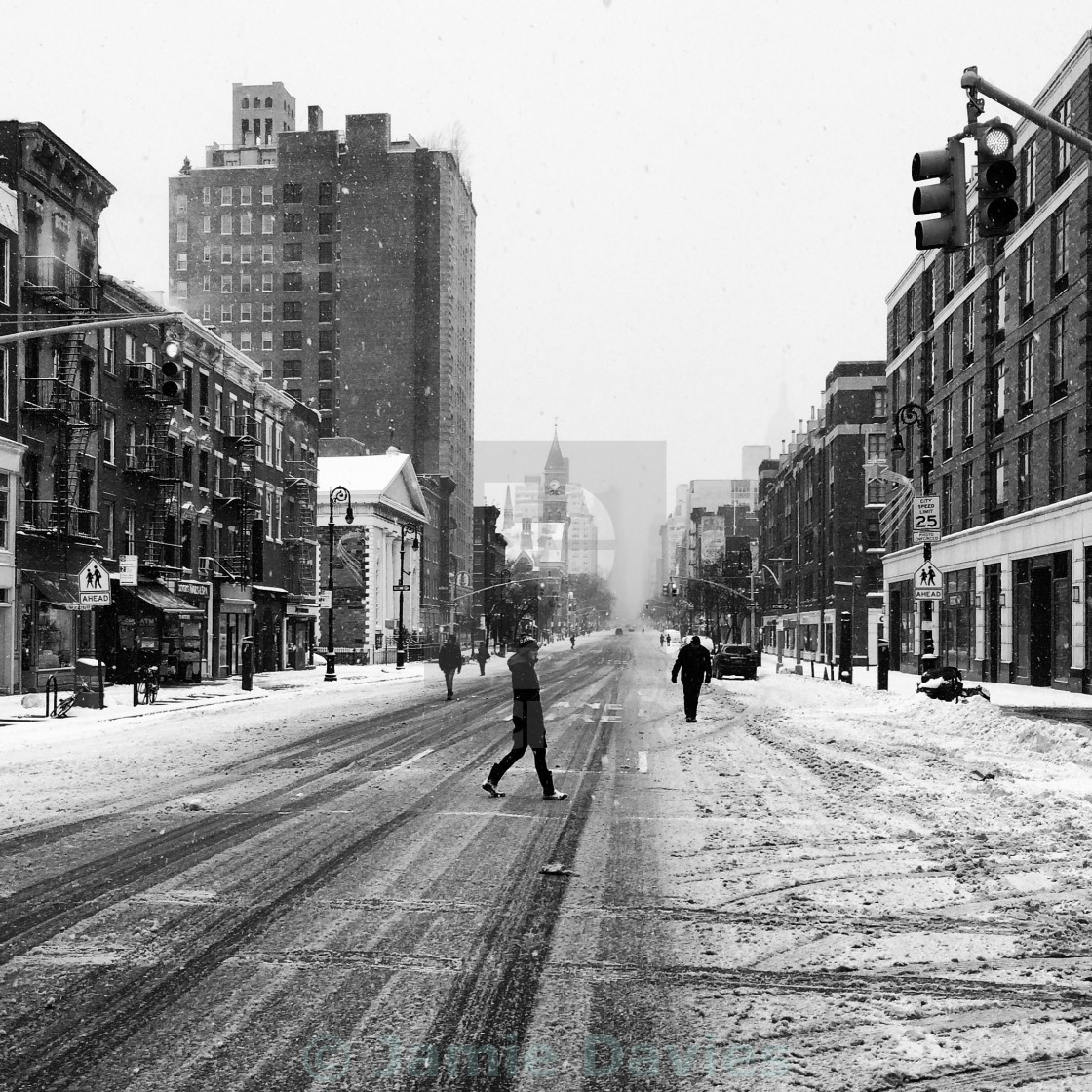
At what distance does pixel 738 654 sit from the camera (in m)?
51.8

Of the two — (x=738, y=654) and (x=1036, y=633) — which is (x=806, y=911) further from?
(x=738, y=654)

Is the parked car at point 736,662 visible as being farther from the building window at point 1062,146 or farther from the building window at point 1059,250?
the building window at point 1062,146

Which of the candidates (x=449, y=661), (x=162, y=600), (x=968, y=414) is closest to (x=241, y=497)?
(x=162, y=600)

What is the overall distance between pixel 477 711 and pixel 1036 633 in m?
21.0

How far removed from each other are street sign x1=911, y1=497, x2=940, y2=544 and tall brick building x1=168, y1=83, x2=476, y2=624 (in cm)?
8006

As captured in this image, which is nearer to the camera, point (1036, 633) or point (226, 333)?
point (1036, 633)

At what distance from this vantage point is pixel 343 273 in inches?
4385

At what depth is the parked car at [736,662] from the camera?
50.9 meters

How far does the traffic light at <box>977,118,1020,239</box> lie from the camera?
10102 mm

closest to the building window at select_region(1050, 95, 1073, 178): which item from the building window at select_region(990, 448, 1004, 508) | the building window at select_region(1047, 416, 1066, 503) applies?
the building window at select_region(1047, 416, 1066, 503)

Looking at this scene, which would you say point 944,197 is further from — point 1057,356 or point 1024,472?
point 1024,472

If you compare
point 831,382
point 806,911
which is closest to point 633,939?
point 806,911

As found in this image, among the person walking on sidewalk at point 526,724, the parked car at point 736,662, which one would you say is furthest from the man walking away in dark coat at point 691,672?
the parked car at point 736,662

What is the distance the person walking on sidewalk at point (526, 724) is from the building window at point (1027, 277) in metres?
32.5
